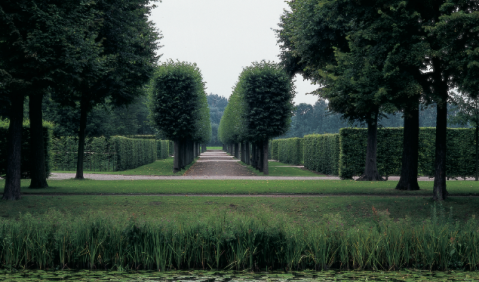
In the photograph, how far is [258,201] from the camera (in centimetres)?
1507

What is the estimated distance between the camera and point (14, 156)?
49.7 ft

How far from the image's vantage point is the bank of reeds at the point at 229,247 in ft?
27.6

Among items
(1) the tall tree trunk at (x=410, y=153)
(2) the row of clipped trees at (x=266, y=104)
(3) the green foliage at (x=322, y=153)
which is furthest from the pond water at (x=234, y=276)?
(2) the row of clipped trees at (x=266, y=104)

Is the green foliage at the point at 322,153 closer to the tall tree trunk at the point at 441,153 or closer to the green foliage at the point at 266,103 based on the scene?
the green foliage at the point at 266,103

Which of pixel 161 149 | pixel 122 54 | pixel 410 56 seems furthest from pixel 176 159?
pixel 161 149

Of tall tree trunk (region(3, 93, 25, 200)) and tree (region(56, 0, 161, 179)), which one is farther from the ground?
tree (region(56, 0, 161, 179))

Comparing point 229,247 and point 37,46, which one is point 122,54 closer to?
point 37,46

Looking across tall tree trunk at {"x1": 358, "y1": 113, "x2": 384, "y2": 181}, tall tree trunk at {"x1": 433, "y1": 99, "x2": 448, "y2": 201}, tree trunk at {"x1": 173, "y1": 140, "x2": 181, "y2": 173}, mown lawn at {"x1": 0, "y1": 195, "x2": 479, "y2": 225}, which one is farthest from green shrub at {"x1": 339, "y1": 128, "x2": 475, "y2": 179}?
tall tree trunk at {"x1": 433, "y1": 99, "x2": 448, "y2": 201}

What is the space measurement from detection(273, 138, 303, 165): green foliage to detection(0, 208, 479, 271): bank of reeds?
126ft

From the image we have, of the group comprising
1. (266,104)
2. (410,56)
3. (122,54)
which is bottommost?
(410,56)

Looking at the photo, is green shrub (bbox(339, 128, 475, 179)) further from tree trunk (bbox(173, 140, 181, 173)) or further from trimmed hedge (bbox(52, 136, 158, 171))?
trimmed hedge (bbox(52, 136, 158, 171))

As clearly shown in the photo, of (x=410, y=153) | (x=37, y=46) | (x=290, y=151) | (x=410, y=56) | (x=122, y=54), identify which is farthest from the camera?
(x=290, y=151)

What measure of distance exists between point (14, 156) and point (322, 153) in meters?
22.8

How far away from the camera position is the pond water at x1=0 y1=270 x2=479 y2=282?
300 inches
